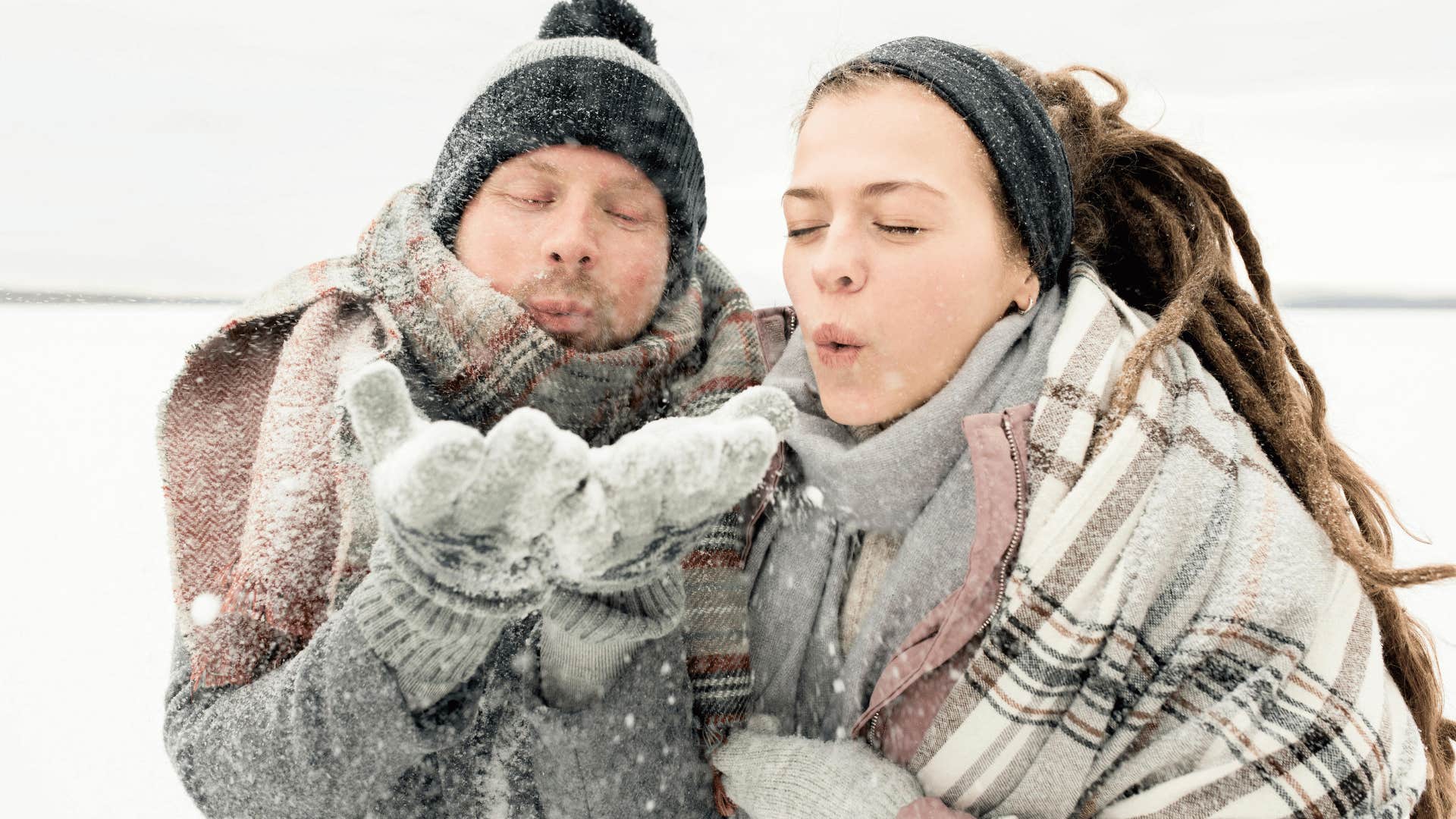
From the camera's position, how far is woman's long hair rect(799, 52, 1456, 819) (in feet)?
4.28

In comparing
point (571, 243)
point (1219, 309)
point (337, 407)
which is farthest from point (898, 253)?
point (337, 407)

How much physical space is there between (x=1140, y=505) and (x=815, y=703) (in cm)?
60

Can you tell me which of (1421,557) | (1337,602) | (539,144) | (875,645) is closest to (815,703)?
(875,645)

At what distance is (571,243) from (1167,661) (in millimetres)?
1122

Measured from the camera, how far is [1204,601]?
113cm

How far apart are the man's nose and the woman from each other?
0.36 meters

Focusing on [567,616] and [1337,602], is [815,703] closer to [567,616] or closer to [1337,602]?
[567,616]

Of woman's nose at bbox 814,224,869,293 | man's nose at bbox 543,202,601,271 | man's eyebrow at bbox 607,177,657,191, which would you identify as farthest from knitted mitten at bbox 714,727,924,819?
man's eyebrow at bbox 607,177,657,191

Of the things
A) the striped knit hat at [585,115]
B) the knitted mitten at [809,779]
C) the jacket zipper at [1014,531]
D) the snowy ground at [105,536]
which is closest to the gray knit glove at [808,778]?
the knitted mitten at [809,779]

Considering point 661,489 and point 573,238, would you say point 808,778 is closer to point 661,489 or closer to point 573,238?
point 661,489

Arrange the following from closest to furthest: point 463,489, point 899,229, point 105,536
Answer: point 463,489 < point 899,229 < point 105,536

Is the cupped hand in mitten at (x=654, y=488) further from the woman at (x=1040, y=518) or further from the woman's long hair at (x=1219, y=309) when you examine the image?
the woman's long hair at (x=1219, y=309)

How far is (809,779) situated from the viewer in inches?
48.8

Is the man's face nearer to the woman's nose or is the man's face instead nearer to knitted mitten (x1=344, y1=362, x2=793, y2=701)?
the woman's nose
